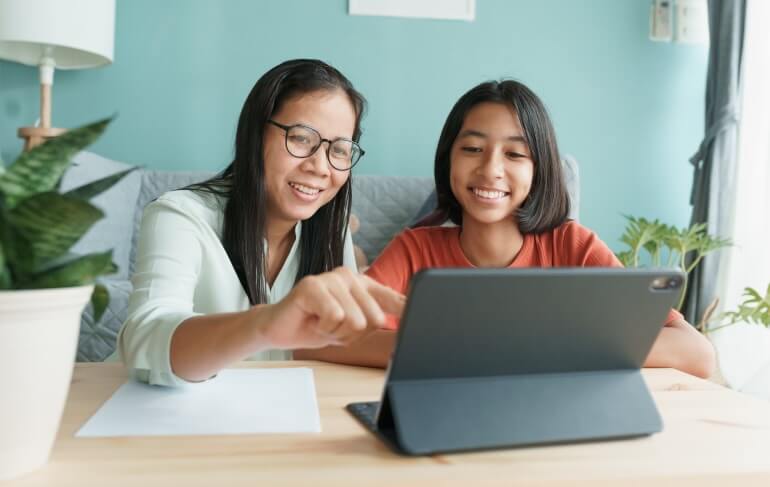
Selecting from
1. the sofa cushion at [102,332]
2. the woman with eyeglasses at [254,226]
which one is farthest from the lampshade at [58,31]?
the woman with eyeglasses at [254,226]

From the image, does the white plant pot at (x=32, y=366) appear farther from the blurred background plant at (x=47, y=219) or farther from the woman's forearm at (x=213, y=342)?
the woman's forearm at (x=213, y=342)

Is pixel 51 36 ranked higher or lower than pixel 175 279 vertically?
higher

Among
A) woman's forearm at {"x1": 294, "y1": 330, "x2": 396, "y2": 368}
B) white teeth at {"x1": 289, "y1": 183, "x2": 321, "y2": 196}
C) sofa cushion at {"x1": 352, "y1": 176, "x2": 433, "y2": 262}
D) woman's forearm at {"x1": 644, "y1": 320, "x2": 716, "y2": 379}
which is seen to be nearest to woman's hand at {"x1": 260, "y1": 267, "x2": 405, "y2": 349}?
woman's forearm at {"x1": 294, "y1": 330, "x2": 396, "y2": 368}

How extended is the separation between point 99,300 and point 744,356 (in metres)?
2.75

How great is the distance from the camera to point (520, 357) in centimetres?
59

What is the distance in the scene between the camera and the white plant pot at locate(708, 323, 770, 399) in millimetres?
2578

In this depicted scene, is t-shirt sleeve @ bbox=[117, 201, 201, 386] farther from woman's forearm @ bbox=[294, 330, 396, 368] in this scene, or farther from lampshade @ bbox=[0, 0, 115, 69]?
lampshade @ bbox=[0, 0, 115, 69]

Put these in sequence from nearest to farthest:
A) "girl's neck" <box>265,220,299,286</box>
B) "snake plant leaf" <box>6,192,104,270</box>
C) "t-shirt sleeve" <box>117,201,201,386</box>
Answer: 1. "snake plant leaf" <box>6,192,104,270</box>
2. "t-shirt sleeve" <box>117,201,201,386</box>
3. "girl's neck" <box>265,220,299,286</box>

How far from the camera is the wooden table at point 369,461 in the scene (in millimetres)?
495

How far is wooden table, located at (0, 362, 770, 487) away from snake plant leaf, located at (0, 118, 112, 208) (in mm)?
213

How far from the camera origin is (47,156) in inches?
19.2

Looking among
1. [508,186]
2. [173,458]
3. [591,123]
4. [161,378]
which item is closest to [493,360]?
[173,458]

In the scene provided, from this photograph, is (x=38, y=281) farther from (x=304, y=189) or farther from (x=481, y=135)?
(x=481, y=135)

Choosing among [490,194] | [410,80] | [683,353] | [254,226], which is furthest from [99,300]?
[410,80]
